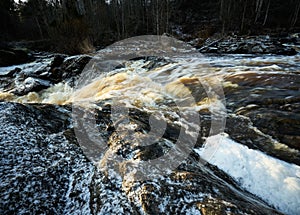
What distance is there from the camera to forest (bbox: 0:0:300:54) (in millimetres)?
10539

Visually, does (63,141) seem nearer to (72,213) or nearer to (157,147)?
(72,213)

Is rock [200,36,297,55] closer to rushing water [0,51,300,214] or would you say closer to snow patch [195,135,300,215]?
rushing water [0,51,300,214]

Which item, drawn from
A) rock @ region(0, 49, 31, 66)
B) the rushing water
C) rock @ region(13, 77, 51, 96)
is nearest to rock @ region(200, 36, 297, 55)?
the rushing water

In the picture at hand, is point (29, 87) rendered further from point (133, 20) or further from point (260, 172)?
point (133, 20)

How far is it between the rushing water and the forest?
637 centimetres

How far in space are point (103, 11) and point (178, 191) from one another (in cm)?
2654

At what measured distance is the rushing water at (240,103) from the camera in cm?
188

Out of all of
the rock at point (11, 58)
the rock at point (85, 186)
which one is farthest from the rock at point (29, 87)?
the rock at point (11, 58)

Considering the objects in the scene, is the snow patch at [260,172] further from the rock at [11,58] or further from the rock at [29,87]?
the rock at [11,58]

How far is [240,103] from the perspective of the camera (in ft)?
10.6

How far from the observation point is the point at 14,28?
Result: 2434cm

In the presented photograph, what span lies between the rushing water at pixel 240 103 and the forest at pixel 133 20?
637 cm

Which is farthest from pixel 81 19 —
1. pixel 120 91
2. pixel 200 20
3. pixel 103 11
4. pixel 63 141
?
pixel 200 20

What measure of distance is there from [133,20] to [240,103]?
24340 millimetres
